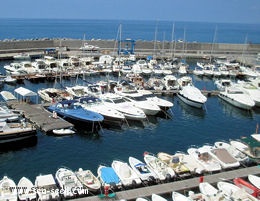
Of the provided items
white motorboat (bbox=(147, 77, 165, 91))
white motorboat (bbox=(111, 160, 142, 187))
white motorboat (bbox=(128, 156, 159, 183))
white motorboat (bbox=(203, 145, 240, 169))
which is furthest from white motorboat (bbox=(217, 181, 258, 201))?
white motorboat (bbox=(147, 77, 165, 91))

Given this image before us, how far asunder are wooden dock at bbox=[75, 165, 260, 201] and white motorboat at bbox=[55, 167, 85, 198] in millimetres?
717

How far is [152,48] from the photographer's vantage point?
296 feet

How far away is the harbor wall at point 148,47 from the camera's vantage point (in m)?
83.2

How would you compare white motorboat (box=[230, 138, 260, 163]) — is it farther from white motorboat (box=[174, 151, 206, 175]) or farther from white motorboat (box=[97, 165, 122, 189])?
white motorboat (box=[97, 165, 122, 189])

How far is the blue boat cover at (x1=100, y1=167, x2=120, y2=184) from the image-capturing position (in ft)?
71.0

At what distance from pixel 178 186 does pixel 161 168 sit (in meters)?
2.23

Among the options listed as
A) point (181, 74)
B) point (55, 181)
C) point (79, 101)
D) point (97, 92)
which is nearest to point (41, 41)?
point (181, 74)

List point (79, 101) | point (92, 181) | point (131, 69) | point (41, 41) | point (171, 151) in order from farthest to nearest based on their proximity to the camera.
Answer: point (41, 41) → point (131, 69) → point (79, 101) → point (171, 151) → point (92, 181)

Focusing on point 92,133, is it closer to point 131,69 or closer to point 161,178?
point 161,178

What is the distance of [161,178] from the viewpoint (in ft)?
74.3

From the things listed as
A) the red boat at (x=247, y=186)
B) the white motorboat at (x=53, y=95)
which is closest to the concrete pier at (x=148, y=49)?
the white motorboat at (x=53, y=95)

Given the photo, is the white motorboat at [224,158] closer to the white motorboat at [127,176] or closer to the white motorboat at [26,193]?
the white motorboat at [127,176]

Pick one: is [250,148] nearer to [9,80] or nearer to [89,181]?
[89,181]

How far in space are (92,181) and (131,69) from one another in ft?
140
